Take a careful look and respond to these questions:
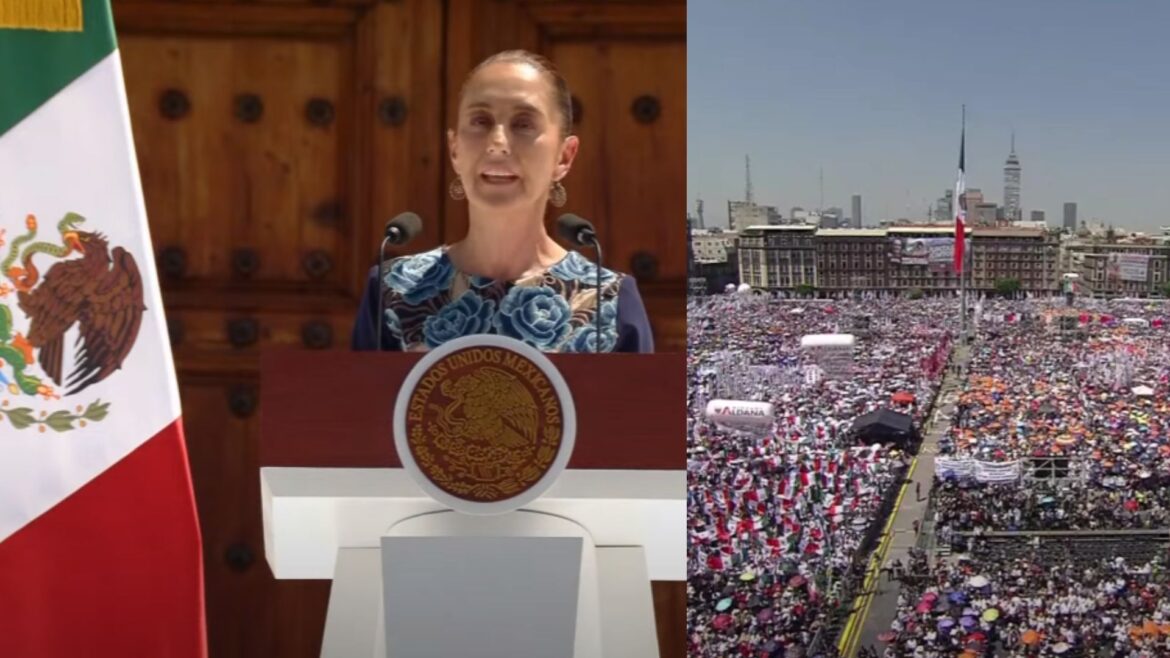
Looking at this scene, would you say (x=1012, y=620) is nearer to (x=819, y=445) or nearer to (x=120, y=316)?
(x=819, y=445)

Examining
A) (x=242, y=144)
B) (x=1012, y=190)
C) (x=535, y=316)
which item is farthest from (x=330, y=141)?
(x=1012, y=190)

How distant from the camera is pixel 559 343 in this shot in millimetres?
2416

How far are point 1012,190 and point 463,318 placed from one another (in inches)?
49.1

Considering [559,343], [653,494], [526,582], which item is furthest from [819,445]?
[526,582]

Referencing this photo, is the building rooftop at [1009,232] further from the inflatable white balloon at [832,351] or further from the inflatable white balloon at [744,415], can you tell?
the inflatable white balloon at [744,415]

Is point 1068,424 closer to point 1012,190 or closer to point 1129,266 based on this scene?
point 1129,266

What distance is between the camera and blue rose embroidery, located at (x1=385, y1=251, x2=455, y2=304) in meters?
2.47

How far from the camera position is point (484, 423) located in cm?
183

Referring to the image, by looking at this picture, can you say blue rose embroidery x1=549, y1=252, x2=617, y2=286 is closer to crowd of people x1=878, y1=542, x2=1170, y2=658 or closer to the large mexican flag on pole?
the large mexican flag on pole

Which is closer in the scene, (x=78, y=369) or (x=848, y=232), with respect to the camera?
(x=78, y=369)

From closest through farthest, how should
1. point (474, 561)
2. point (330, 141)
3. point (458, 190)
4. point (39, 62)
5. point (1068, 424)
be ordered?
point (474, 561) → point (39, 62) → point (458, 190) → point (330, 141) → point (1068, 424)

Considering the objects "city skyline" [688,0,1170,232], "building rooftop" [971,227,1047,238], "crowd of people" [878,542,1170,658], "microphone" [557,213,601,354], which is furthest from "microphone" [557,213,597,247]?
"crowd of people" [878,542,1170,658]

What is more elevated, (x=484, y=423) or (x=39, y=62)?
(x=39, y=62)

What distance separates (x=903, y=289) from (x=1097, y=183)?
47 cm
